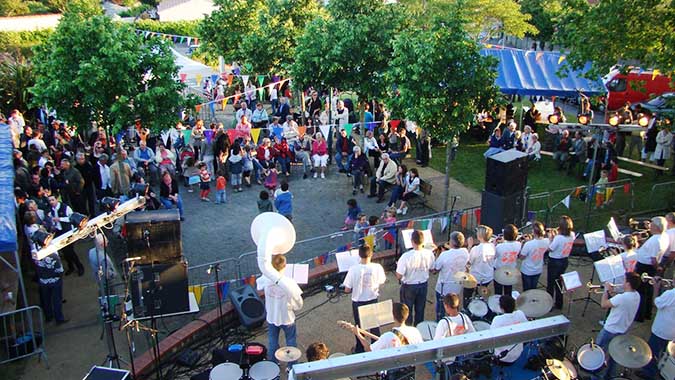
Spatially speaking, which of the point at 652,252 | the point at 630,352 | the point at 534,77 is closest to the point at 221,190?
the point at 652,252

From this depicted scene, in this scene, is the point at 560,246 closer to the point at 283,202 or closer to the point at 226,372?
the point at 226,372

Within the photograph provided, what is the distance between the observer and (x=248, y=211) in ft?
47.4

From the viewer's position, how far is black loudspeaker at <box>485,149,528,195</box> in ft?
37.3

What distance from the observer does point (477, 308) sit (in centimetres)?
841

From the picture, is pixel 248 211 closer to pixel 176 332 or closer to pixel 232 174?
pixel 232 174

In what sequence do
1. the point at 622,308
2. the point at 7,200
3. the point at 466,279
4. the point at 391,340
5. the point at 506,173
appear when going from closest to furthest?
1. the point at 391,340
2. the point at 622,308
3. the point at 466,279
4. the point at 7,200
5. the point at 506,173

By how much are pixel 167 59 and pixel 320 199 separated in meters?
4.88

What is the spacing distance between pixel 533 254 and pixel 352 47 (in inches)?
370

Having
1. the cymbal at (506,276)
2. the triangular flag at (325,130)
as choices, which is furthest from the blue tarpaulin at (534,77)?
the cymbal at (506,276)

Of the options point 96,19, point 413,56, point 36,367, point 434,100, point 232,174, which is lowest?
point 36,367

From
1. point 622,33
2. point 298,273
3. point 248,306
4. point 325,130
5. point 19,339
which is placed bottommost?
point 19,339

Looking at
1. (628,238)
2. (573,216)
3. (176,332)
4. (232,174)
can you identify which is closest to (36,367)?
(176,332)

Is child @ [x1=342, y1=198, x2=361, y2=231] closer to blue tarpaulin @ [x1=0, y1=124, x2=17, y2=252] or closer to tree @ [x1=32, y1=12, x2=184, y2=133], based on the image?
tree @ [x1=32, y1=12, x2=184, y2=133]

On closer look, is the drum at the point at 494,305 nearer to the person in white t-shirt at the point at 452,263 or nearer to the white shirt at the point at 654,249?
the person in white t-shirt at the point at 452,263
